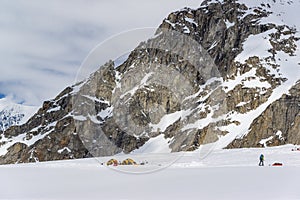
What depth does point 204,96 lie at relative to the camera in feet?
471

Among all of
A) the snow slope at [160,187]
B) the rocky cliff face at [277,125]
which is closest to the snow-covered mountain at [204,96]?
the rocky cliff face at [277,125]

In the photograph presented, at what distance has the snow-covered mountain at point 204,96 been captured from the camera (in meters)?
115

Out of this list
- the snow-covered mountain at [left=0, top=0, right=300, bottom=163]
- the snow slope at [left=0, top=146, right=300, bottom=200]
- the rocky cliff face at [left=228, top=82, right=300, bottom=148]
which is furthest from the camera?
the snow-covered mountain at [left=0, top=0, right=300, bottom=163]

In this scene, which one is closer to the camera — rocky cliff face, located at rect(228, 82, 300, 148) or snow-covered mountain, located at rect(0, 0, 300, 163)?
rocky cliff face, located at rect(228, 82, 300, 148)

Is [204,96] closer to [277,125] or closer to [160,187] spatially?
[277,125]

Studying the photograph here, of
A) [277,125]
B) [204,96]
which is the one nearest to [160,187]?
[277,125]

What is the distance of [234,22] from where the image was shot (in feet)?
529

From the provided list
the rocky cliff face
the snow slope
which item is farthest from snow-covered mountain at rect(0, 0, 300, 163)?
the snow slope

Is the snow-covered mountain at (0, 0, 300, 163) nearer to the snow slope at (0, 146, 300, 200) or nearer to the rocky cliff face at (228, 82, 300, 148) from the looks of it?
the rocky cliff face at (228, 82, 300, 148)

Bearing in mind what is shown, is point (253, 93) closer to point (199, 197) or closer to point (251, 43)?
point (251, 43)

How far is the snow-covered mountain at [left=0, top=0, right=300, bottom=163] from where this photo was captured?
114562 mm

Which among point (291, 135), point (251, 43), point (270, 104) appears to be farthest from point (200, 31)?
point (291, 135)

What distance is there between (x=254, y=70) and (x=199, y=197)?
127 meters

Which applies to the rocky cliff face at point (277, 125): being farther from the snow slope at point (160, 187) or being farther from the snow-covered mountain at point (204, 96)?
the snow slope at point (160, 187)
